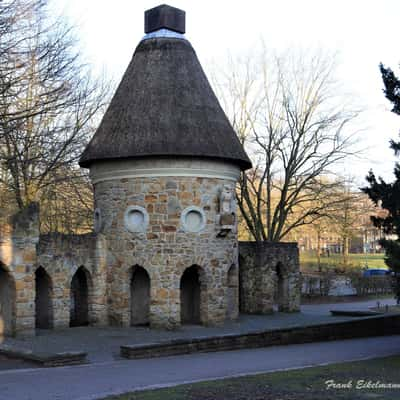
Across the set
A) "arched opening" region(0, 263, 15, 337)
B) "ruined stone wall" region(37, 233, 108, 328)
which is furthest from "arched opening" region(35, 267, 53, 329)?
"arched opening" region(0, 263, 15, 337)

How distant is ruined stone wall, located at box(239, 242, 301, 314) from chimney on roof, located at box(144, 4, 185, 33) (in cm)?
811

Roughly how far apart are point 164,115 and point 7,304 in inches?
269

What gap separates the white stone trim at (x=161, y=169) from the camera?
777 inches

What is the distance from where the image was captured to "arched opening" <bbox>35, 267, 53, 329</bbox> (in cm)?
1903

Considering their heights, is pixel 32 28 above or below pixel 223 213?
above

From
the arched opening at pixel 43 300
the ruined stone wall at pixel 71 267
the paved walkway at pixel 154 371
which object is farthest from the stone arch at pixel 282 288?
the arched opening at pixel 43 300

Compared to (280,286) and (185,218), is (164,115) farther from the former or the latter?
(280,286)

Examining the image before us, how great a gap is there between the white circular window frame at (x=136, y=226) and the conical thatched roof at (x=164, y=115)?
1.52 m

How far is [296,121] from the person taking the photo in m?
31.6

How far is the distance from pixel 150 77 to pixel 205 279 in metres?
6.27

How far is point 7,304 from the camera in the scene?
17250mm

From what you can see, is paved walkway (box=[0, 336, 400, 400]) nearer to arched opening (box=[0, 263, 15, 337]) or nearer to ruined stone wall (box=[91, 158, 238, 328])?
ruined stone wall (box=[91, 158, 238, 328])

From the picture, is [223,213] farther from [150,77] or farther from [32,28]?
[32,28]

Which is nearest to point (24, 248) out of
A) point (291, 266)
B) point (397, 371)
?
point (397, 371)
